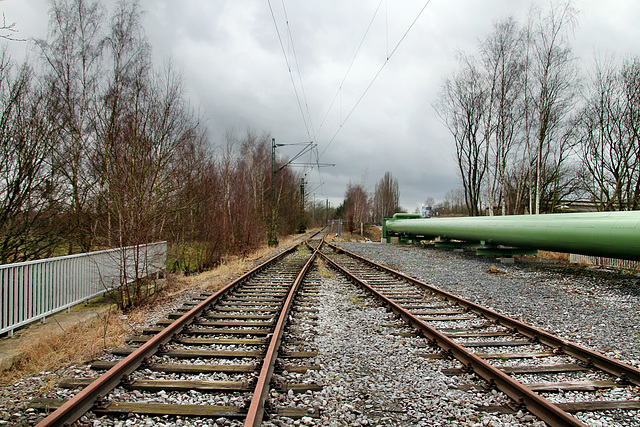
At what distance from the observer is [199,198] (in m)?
13.6

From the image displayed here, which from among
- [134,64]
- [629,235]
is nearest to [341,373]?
[629,235]

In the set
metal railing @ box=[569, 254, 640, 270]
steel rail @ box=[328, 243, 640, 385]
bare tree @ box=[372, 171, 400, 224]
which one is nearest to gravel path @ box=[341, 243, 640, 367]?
steel rail @ box=[328, 243, 640, 385]

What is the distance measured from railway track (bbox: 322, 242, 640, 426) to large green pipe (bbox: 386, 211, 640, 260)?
4.48m

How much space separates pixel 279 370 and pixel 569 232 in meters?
→ 9.06

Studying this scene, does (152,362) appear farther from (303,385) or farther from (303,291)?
(303,291)

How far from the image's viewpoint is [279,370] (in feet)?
11.8

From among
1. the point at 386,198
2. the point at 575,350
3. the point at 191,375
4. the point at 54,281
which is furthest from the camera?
the point at 386,198

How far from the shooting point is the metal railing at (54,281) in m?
4.89

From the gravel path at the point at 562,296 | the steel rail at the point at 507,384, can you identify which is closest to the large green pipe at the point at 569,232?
the gravel path at the point at 562,296

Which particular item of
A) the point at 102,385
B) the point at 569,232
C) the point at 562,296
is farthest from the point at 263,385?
the point at 569,232

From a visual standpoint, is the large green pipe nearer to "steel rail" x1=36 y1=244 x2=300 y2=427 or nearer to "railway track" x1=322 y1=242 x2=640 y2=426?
"railway track" x1=322 y1=242 x2=640 y2=426

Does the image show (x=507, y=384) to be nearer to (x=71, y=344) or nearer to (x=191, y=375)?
(x=191, y=375)

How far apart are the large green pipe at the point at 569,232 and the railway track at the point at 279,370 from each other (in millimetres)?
4592

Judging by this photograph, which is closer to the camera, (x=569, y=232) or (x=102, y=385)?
(x=102, y=385)
